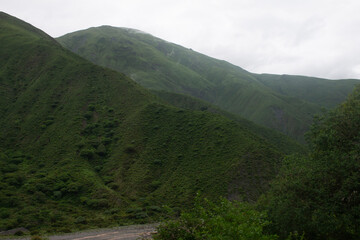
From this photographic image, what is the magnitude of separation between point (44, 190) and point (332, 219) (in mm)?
41355

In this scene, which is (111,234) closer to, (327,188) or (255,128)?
(327,188)

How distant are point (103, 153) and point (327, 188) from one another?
154 ft

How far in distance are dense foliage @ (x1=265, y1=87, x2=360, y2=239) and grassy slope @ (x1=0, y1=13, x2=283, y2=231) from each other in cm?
2512

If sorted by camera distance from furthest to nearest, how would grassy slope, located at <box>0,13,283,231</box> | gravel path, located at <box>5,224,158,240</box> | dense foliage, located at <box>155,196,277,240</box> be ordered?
grassy slope, located at <box>0,13,283,231</box> → gravel path, located at <box>5,224,158,240</box> → dense foliage, located at <box>155,196,277,240</box>

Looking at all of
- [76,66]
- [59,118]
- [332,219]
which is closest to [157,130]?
[59,118]

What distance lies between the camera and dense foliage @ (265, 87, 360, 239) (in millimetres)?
14273

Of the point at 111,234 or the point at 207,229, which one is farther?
the point at 111,234

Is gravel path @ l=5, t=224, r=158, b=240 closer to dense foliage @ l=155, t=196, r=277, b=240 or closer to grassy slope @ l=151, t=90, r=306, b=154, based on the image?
dense foliage @ l=155, t=196, r=277, b=240

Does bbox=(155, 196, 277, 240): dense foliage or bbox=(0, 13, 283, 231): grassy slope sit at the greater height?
bbox=(155, 196, 277, 240): dense foliage

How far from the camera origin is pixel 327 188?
50.9 ft

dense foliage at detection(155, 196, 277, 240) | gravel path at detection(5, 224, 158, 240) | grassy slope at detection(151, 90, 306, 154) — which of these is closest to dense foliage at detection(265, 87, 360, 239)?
dense foliage at detection(155, 196, 277, 240)

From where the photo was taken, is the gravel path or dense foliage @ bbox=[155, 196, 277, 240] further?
the gravel path

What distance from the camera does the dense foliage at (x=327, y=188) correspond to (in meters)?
14.3

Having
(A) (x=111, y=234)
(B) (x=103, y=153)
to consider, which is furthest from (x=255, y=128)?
(A) (x=111, y=234)
